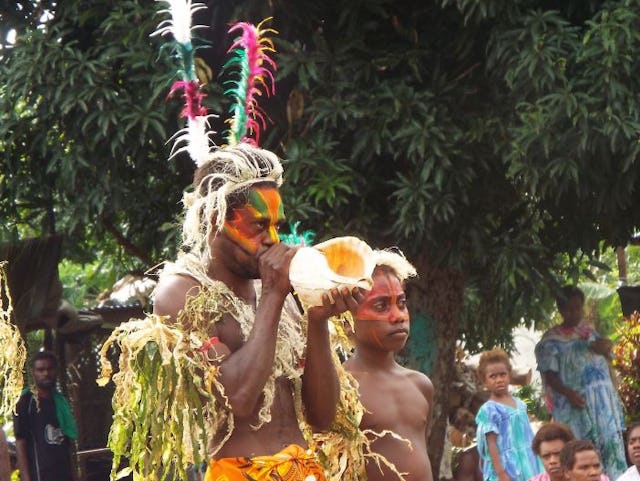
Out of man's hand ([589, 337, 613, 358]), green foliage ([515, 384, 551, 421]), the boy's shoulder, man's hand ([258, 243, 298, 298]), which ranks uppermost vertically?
green foliage ([515, 384, 551, 421])

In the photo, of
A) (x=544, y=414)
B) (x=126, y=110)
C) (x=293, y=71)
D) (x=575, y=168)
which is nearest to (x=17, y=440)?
(x=126, y=110)

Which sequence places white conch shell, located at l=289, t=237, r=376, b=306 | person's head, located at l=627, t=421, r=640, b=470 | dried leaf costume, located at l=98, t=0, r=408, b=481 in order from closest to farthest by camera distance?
1. white conch shell, located at l=289, t=237, r=376, b=306
2. dried leaf costume, located at l=98, t=0, r=408, b=481
3. person's head, located at l=627, t=421, r=640, b=470

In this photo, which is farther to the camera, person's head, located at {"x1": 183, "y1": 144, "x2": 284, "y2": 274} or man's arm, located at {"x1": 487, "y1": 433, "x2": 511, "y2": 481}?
man's arm, located at {"x1": 487, "y1": 433, "x2": 511, "y2": 481}

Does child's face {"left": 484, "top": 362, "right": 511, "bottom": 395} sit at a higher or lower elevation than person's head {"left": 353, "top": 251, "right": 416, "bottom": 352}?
higher

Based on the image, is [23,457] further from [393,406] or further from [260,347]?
[260,347]

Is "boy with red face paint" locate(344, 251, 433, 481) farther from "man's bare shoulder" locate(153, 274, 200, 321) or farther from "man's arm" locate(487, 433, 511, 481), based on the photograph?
"man's arm" locate(487, 433, 511, 481)

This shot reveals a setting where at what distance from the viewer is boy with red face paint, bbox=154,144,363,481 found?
425 centimetres

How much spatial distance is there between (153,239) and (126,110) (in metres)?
1.69

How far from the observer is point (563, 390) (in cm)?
967

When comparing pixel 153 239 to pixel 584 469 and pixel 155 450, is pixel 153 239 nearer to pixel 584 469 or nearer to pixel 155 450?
pixel 584 469

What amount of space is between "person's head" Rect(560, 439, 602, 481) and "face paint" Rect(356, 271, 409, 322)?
6.38 feet

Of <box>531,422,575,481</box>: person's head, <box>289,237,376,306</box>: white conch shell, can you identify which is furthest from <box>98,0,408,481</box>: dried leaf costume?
<box>531,422,575,481</box>: person's head

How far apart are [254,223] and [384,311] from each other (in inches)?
52.1

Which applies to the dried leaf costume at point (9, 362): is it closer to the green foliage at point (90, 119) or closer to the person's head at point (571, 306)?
the green foliage at point (90, 119)
